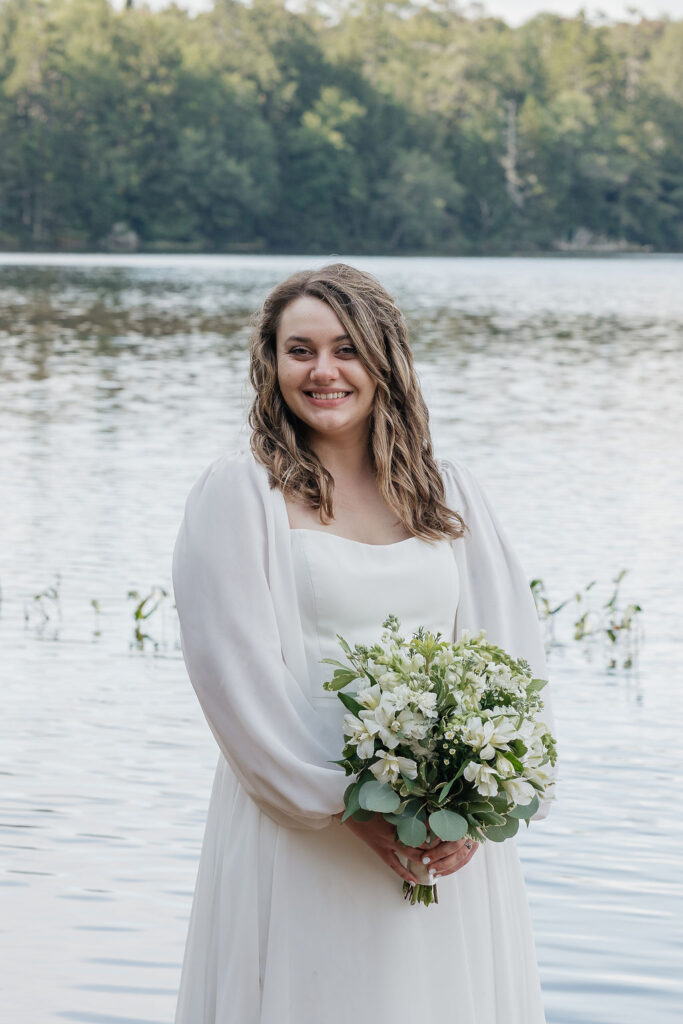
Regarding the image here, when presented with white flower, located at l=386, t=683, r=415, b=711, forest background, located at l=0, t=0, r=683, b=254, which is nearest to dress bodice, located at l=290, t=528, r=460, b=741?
white flower, located at l=386, t=683, r=415, b=711

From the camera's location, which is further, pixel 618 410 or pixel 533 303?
pixel 533 303

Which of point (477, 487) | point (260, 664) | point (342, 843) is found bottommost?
point (342, 843)

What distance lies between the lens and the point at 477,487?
10.1ft

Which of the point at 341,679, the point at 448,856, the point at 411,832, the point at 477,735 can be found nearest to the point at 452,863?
Answer: the point at 448,856

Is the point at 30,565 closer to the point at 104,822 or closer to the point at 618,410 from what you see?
the point at 104,822

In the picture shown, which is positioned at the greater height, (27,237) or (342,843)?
(342,843)

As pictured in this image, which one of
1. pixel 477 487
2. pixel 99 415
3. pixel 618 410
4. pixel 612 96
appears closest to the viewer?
pixel 477 487

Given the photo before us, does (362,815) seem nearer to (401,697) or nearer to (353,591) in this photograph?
(401,697)

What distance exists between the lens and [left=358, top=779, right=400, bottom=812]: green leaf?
8.38ft

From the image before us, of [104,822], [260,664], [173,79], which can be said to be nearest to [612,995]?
[104,822]

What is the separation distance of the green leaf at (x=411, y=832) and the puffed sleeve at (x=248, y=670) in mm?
132

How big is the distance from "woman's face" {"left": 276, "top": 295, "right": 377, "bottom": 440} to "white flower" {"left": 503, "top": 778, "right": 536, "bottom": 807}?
74cm

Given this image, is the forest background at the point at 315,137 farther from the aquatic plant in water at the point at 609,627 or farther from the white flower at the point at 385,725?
the white flower at the point at 385,725

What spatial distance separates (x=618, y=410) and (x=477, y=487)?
18.7 meters
